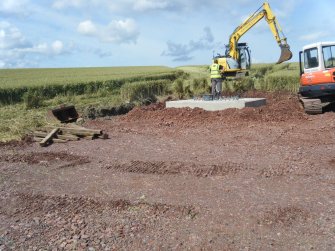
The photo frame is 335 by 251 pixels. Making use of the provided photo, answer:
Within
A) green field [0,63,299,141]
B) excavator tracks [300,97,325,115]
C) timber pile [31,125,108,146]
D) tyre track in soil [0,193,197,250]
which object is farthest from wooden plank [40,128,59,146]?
excavator tracks [300,97,325,115]

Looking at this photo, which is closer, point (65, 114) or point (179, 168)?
point (179, 168)

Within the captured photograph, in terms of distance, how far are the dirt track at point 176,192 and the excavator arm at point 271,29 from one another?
237 inches

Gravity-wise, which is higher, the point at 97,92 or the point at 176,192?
the point at 97,92

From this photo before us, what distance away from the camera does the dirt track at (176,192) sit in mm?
5109

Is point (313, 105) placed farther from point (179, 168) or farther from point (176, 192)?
point (176, 192)

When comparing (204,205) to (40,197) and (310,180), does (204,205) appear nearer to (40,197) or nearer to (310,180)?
(310,180)

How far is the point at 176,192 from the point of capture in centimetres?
673

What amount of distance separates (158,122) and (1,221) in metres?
9.08

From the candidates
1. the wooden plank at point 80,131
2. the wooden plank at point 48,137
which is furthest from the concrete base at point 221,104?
the wooden plank at point 48,137

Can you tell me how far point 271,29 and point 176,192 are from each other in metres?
13.0

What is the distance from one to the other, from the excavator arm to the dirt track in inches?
237

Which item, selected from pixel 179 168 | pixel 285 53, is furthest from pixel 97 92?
pixel 179 168

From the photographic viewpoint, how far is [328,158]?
8.46 metres

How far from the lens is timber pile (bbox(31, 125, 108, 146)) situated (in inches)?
458
